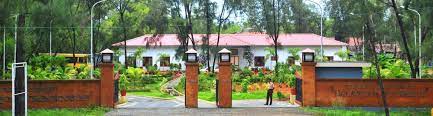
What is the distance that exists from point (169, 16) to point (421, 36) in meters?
22.3

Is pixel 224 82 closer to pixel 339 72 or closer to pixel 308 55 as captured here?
pixel 308 55

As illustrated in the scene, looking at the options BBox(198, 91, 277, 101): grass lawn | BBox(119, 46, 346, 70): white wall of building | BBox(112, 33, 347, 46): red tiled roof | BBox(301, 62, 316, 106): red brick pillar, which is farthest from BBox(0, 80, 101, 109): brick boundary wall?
BBox(119, 46, 346, 70): white wall of building

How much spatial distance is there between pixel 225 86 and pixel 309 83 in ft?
11.5

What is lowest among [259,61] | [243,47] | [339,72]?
[339,72]

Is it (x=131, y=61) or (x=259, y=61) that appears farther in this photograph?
(x=259, y=61)

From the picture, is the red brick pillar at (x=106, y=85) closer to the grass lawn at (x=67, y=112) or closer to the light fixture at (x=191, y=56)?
the grass lawn at (x=67, y=112)

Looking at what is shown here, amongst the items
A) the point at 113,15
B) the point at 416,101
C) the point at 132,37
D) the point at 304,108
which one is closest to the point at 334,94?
the point at 304,108

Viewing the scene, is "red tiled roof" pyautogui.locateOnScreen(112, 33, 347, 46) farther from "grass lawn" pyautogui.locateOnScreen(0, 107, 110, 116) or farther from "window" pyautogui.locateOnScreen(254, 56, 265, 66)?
"grass lawn" pyautogui.locateOnScreen(0, 107, 110, 116)

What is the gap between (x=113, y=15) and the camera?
2281 inches

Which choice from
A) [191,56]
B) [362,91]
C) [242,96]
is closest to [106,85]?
[191,56]

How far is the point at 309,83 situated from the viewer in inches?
944

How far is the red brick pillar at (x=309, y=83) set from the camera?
23953mm

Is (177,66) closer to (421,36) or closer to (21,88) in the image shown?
(421,36)

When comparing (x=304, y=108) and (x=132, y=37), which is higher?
(x=132, y=37)
